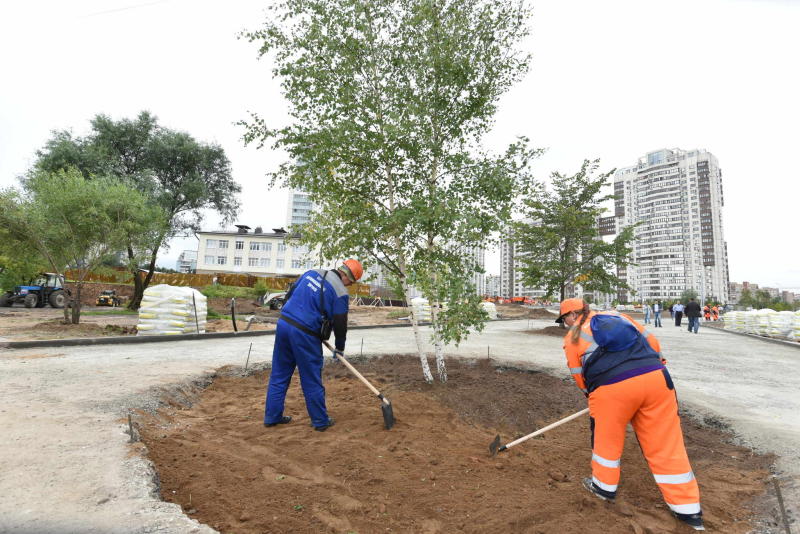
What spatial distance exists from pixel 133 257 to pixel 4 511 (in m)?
15.3

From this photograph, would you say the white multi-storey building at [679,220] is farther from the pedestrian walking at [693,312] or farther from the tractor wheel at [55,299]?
the tractor wheel at [55,299]

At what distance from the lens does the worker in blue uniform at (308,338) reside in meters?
3.92

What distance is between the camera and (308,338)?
3977 mm

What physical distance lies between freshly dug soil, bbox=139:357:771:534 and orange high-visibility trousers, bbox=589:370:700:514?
0.56 ft

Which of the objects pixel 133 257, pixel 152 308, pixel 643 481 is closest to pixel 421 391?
pixel 643 481

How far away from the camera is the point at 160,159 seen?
22922 mm

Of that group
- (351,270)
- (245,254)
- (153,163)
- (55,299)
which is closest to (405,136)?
(351,270)

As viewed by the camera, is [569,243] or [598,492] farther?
[569,243]

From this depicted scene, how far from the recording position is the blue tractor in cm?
2219

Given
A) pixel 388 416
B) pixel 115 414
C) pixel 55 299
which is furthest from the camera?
pixel 55 299

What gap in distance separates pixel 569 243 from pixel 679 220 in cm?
8021

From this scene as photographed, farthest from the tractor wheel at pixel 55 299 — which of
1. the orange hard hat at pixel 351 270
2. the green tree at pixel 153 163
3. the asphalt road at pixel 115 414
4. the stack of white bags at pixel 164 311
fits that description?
the orange hard hat at pixel 351 270

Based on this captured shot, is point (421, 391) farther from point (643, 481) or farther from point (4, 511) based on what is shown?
point (4, 511)

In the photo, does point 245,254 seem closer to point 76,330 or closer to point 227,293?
point 227,293
